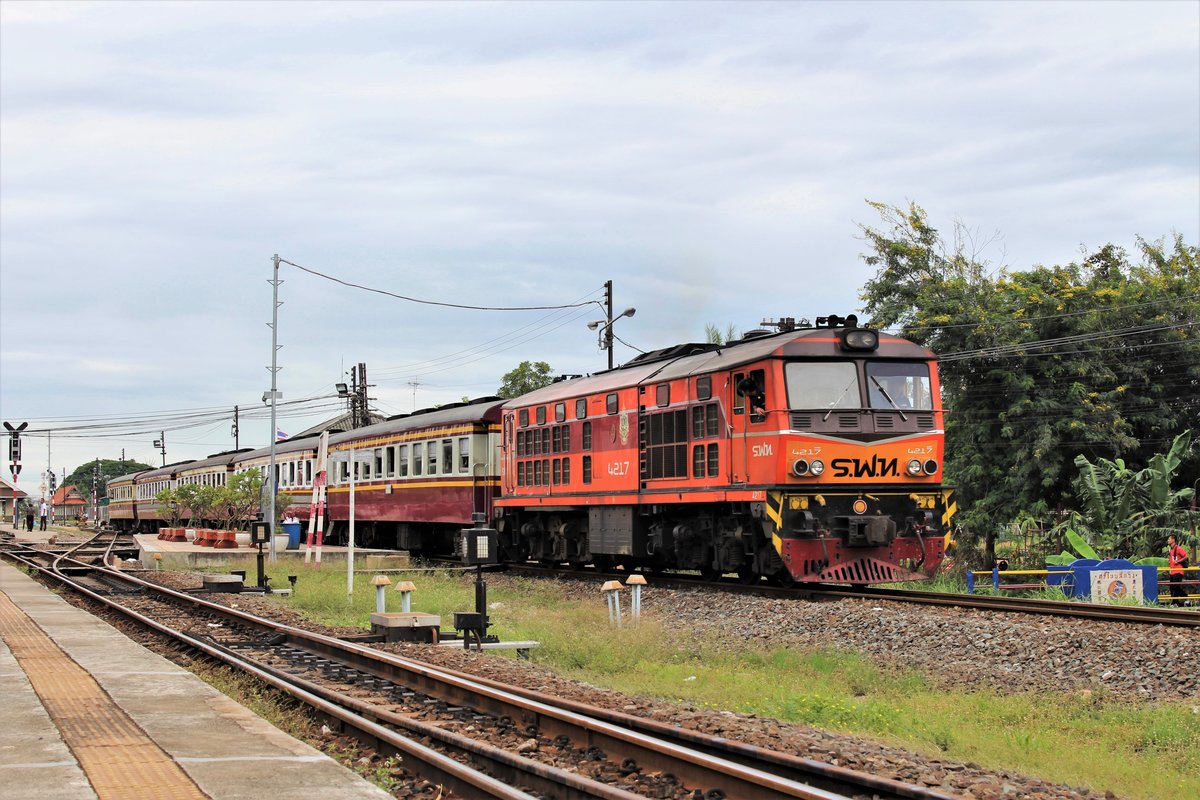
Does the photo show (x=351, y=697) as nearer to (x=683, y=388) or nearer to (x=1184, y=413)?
(x=683, y=388)

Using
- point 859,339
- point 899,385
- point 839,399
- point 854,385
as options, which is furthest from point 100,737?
point 899,385

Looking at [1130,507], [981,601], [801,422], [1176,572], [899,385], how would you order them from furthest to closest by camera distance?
[1130,507]
[1176,572]
[899,385]
[801,422]
[981,601]

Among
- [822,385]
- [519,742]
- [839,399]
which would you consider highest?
[822,385]

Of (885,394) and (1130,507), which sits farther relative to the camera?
(1130,507)

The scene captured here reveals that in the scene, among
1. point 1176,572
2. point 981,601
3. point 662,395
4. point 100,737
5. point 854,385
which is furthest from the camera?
point 662,395

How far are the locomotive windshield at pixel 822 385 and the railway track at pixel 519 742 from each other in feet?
25.1

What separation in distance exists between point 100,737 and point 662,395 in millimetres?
13507

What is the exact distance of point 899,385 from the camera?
1839 cm

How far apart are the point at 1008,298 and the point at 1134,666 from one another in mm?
23718

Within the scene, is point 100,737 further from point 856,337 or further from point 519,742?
point 856,337

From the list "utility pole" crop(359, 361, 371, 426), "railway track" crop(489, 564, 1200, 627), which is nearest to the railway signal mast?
"utility pole" crop(359, 361, 371, 426)

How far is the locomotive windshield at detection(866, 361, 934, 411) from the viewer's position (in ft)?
59.7

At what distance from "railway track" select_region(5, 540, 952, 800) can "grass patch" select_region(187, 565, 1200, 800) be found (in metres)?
1.77

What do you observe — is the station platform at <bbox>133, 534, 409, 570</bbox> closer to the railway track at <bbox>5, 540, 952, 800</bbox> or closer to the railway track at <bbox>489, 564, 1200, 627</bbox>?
the railway track at <bbox>489, 564, 1200, 627</bbox>
